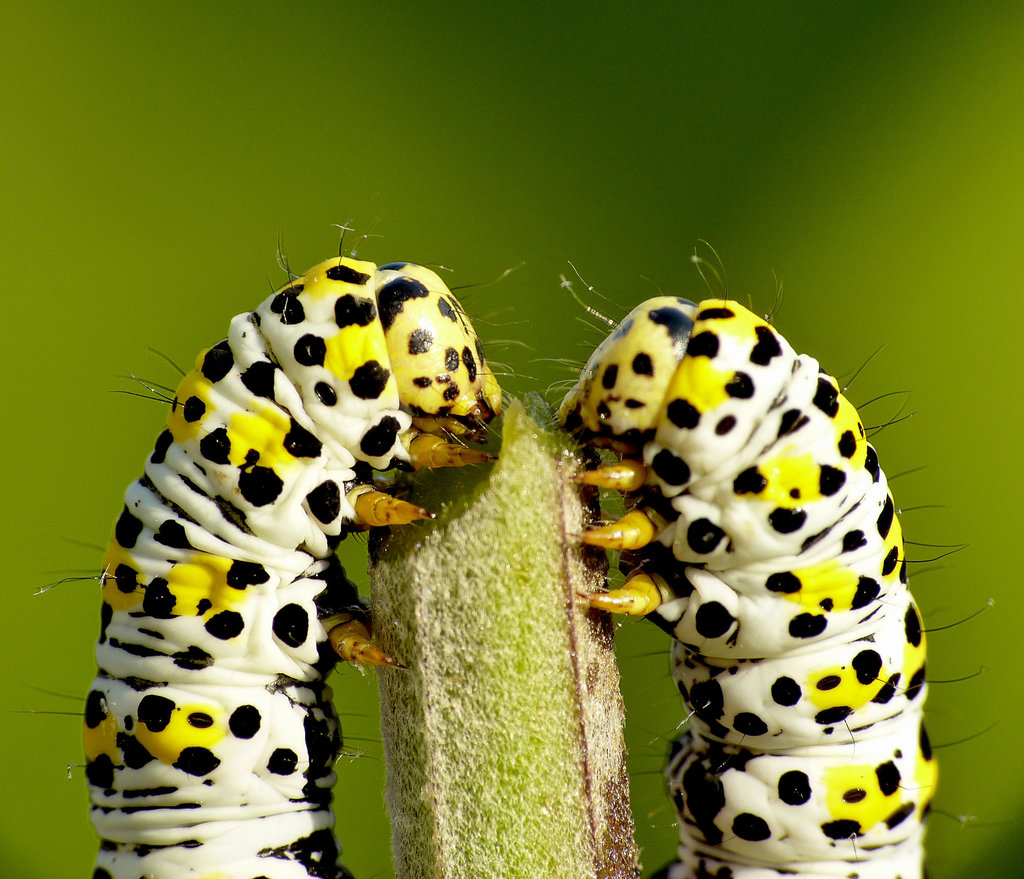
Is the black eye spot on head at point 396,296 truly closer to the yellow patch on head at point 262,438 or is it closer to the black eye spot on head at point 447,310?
the black eye spot on head at point 447,310

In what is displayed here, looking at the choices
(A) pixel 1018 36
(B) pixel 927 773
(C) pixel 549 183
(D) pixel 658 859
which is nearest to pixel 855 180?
(A) pixel 1018 36

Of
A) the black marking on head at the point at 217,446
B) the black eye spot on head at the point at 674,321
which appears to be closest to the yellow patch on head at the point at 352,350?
the black marking on head at the point at 217,446

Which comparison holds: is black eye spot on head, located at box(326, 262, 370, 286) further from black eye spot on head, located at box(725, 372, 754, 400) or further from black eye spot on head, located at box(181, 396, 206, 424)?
black eye spot on head, located at box(725, 372, 754, 400)

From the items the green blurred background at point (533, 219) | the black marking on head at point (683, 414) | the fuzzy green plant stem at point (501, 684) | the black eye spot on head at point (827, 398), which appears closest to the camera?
the fuzzy green plant stem at point (501, 684)

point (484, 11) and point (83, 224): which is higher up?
point (484, 11)

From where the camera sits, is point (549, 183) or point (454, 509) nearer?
point (454, 509)

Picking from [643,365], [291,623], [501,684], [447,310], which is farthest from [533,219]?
[501,684]

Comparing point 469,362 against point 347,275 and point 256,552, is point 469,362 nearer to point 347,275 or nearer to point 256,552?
point 347,275

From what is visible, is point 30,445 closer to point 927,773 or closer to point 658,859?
point 658,859
